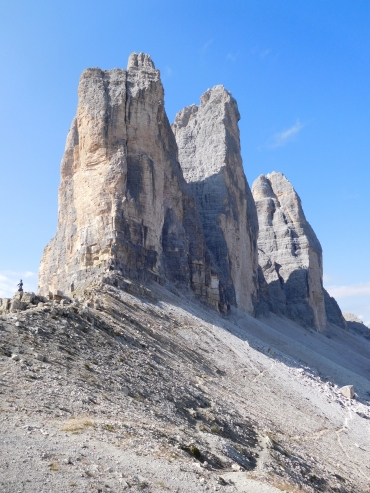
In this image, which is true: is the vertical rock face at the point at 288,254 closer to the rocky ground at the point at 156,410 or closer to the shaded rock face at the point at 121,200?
the shaded rock face at the point at 121,200

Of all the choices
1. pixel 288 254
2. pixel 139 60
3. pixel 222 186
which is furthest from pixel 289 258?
pixel 139 60

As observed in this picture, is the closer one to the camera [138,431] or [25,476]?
[25,476]

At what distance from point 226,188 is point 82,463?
64496 mm

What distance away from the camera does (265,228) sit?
101 metres

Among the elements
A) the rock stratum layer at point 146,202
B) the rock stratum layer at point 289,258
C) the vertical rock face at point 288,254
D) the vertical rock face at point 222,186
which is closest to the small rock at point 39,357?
the rock stratum layer at point 146,202

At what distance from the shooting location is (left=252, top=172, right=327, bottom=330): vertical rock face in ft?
292

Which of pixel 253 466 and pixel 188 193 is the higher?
pixel 188 193

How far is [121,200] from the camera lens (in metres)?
43.9

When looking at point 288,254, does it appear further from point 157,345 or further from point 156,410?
point 156,410

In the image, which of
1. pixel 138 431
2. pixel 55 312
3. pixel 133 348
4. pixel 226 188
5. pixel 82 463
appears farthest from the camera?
pixel 226 188

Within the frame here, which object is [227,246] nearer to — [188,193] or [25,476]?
[188,193]

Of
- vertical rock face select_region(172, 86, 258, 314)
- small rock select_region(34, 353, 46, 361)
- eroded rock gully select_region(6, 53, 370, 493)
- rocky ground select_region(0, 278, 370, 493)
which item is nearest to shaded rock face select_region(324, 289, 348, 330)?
eroded rock gully select_region(6, 53, 370, 493)

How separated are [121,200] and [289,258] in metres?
58.8

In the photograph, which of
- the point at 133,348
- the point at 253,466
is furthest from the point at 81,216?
the point at 253,466
